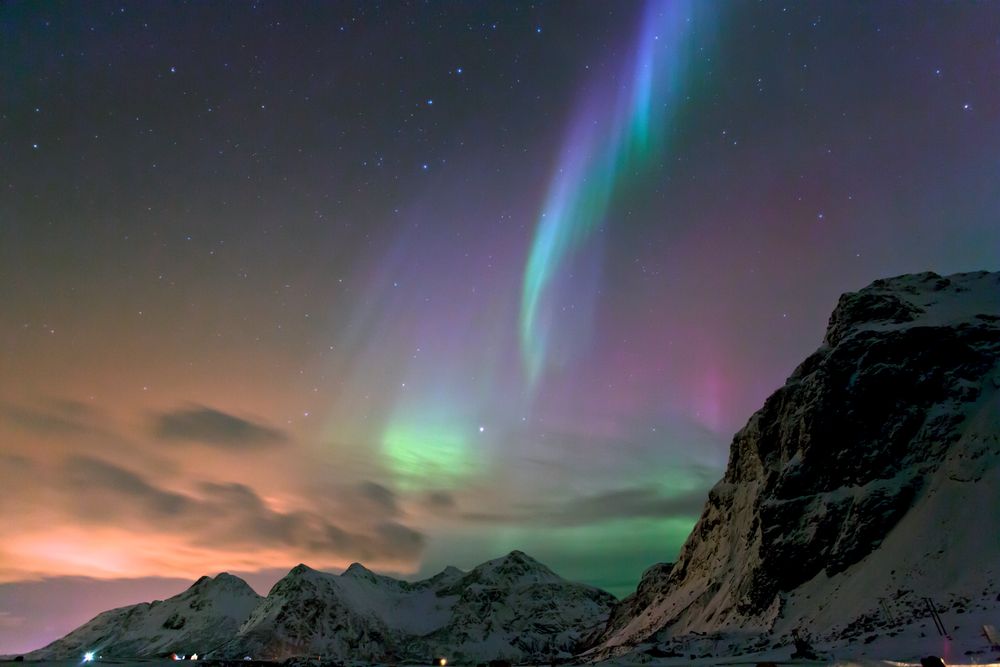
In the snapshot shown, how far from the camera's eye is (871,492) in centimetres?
8025

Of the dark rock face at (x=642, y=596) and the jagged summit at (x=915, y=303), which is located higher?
the jagged summit at (x=915, y=303)

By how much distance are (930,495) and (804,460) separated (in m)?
18.7

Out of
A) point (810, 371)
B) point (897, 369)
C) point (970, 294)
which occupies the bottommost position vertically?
point (897, 369)

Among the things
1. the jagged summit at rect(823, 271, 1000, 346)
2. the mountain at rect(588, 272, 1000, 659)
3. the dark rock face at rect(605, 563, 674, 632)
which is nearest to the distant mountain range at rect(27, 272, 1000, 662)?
the mountain at rect(588, 272, 1000, 659)

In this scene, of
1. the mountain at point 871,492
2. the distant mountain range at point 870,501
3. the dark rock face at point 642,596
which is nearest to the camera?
the distant mountain range at point 870,501

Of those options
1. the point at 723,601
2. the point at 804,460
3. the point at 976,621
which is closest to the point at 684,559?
the point at 723,601

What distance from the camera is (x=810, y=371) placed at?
10694cm

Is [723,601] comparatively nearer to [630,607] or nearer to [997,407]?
[997,407]

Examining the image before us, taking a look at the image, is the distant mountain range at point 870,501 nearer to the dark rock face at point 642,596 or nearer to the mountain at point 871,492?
the mountain at point 871,492

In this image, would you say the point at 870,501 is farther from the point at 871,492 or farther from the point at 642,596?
the point at 642,596

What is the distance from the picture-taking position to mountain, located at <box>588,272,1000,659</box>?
206 feet

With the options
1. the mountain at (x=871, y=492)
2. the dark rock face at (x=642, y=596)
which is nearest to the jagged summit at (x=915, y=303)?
the mountain at (x=871, y=492)

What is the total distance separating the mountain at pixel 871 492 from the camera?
62938 mm

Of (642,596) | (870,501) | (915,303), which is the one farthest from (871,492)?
(642,596)
